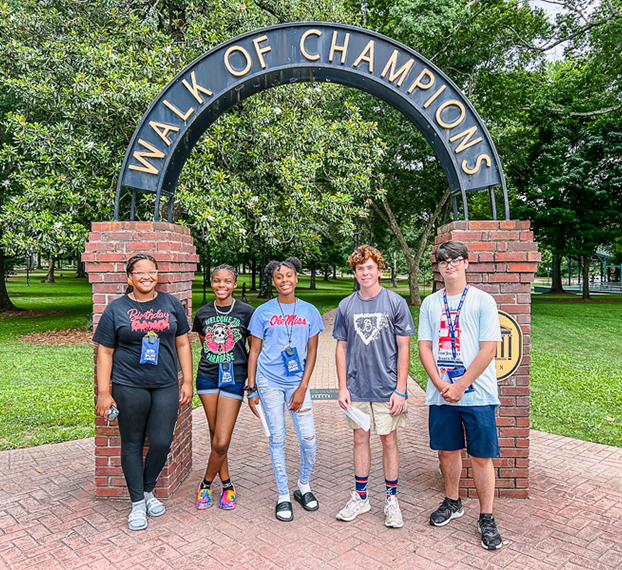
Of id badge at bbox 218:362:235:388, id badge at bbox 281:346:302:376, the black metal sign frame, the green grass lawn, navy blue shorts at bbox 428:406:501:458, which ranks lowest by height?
the green grass lawn

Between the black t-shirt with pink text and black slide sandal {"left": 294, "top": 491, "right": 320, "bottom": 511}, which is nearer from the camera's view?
the black t-shirt with pink text

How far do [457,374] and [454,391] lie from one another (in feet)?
0.41

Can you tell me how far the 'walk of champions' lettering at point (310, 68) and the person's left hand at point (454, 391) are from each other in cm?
186

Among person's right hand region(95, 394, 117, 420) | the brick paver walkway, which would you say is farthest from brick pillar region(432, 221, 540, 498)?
person's right hand region(95, 394, 117, 420)

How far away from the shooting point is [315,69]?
423cm

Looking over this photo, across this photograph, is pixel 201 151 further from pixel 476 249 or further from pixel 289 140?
pixel 476 249

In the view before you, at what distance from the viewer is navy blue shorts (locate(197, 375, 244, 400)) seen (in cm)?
361

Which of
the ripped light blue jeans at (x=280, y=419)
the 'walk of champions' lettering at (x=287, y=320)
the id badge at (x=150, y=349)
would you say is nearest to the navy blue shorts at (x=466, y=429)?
the ripped light blue jeans at (x=280, y=419)

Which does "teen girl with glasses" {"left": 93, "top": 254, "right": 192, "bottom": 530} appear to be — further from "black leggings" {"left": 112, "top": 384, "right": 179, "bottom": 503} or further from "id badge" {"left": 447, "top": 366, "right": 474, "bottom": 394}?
"id badge" {"left": 447, "top": 366, "right": 474, "bottom": 394}

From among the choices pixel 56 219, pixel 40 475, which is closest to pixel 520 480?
pixel 40 475

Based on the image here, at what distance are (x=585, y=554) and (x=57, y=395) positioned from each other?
267 inches

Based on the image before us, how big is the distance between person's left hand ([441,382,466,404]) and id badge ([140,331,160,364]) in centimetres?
195

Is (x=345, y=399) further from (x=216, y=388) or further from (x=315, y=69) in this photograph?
(x=315, y=69)

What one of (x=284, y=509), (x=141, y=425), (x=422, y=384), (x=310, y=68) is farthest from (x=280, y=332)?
(x=422, y=384)
